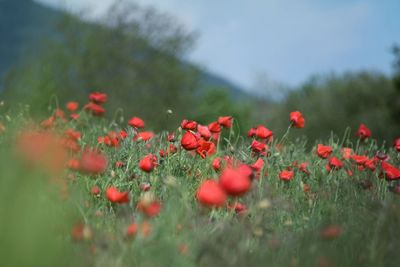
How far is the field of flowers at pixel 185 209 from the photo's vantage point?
204 centimetres

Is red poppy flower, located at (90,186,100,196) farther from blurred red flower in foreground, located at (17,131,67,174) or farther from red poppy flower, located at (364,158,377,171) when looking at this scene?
red poppy flower, located at (364,158,377,171)

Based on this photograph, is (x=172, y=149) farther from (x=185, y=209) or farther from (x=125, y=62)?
(x=125, y=62)

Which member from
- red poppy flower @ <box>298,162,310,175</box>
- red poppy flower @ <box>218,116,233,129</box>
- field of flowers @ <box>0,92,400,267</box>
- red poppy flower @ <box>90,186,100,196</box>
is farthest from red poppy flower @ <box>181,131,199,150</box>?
red poppy flower @ <box>298,162,310,175</box>

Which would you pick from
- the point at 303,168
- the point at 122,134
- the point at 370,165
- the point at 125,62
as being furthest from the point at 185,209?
the point at 125,62

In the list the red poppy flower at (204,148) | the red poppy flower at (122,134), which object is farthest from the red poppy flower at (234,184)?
the red poppy flower at (122,134)

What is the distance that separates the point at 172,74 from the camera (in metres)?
25.5

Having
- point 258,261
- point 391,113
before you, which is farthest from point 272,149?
point 391,113

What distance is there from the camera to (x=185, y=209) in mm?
2986

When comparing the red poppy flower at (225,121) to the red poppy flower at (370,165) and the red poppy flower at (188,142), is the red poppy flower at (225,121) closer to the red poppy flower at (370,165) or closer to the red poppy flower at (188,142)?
the red poppy flower at (188,142)

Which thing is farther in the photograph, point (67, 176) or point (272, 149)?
point (272, 149)

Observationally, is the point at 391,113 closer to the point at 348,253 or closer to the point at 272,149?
the point at 272,149

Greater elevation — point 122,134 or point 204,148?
point 204,148

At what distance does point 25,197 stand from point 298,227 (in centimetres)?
157

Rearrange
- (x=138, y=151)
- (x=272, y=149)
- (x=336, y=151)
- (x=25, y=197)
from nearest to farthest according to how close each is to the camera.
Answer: (x=25, y=197) → (x=138, y=151) → (x=272, y=149) → (x=336, y=151)
